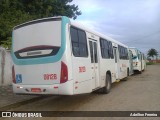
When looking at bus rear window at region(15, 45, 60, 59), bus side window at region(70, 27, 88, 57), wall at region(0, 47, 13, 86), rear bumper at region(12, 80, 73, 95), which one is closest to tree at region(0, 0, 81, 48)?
wall at region(0, 47, 13, 86)

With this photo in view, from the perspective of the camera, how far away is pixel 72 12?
2694 centimetres

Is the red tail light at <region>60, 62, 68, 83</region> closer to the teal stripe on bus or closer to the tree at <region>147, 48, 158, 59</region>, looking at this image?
the teal stripe on bus

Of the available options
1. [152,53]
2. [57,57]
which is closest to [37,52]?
[57,57]

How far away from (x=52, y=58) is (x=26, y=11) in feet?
55.9

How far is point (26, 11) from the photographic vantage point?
80.3ft

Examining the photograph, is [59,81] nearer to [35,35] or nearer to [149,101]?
[35,35]

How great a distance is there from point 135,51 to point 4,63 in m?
17.0

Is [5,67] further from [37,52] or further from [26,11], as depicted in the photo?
[26,11]

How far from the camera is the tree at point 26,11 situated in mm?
20087

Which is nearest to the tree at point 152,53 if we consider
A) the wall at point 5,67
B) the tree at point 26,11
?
the tree at point 26,11

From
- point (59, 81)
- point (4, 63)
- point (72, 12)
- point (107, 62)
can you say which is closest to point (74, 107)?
point (59, 81)

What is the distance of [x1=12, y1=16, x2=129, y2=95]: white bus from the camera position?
27.5ft

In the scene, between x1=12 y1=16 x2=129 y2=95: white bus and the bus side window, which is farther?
the bus side window

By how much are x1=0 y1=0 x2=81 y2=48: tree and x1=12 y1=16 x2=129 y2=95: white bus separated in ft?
28.4
